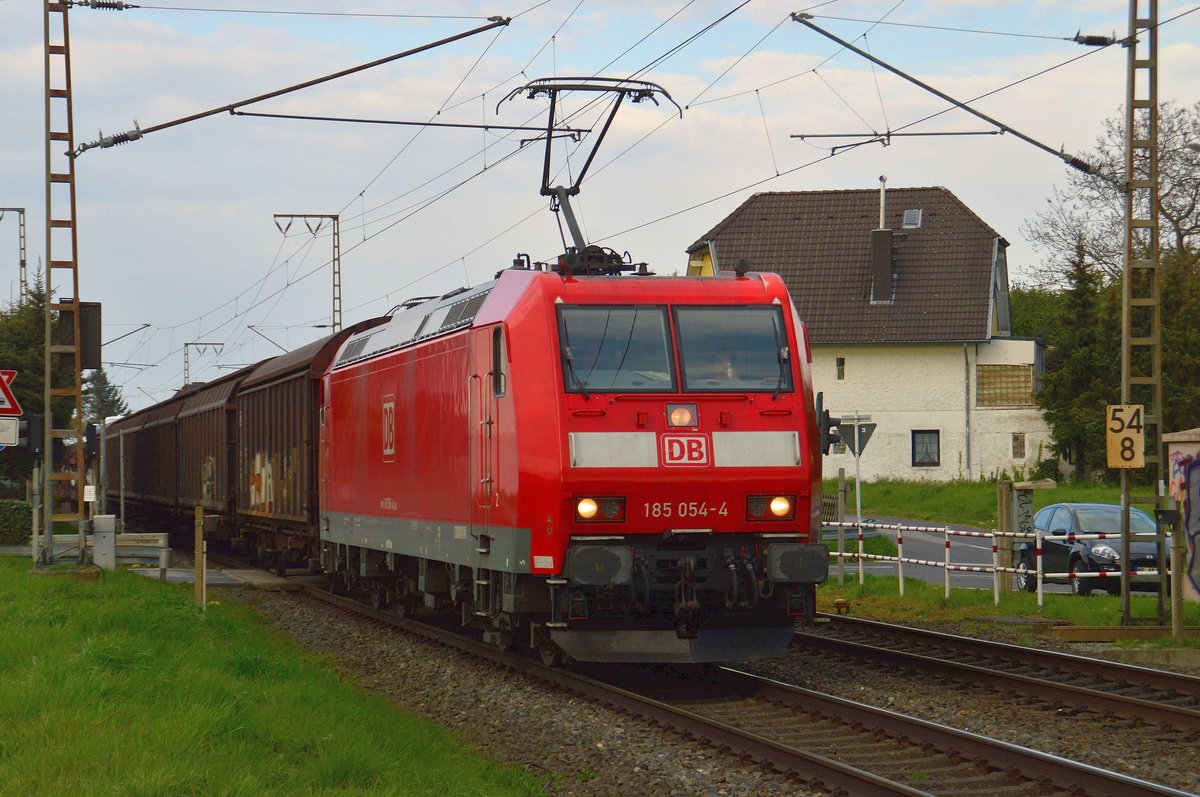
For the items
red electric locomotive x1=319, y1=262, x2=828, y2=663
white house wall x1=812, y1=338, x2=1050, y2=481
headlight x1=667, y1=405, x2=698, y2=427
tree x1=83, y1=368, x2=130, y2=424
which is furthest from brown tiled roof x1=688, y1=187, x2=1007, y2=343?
tree x1=83, y1=368, x2=130, y2=424

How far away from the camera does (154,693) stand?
972 cm

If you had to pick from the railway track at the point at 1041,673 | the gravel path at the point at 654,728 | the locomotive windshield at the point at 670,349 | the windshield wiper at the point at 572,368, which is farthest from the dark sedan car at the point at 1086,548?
the windshield wiper at the point at 572,368

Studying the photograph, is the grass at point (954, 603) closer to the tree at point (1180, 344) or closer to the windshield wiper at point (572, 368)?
the windshield wiper at point (572, 368)

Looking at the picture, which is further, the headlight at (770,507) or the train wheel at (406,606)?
the train wheel at (406,606)

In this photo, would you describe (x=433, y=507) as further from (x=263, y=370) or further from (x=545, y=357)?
(x=263, y=370)

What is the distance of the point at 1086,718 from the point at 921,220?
1712 inches

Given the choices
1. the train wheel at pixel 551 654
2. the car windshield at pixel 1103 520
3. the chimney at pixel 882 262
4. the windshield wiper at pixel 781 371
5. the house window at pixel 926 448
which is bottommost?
the train wheel at pixel 551 654

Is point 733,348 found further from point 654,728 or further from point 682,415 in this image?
point 654,728

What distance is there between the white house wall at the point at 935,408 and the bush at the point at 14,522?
26.5 m

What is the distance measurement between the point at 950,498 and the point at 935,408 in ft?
21.8

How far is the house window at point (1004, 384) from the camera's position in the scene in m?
51.4

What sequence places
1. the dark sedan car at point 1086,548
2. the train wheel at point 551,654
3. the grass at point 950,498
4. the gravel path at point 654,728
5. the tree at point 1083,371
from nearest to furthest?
1. the gravel path at point 654,728
2. the train wheel at point 551,654
3. the dark sedan car at point 1086,548
4. the grass at point 950,498
5. the tree at point 1083,371

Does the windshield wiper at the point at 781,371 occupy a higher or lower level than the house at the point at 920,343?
lower

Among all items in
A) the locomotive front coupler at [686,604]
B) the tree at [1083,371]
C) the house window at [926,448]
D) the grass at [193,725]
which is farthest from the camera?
the house window at [926,448]
